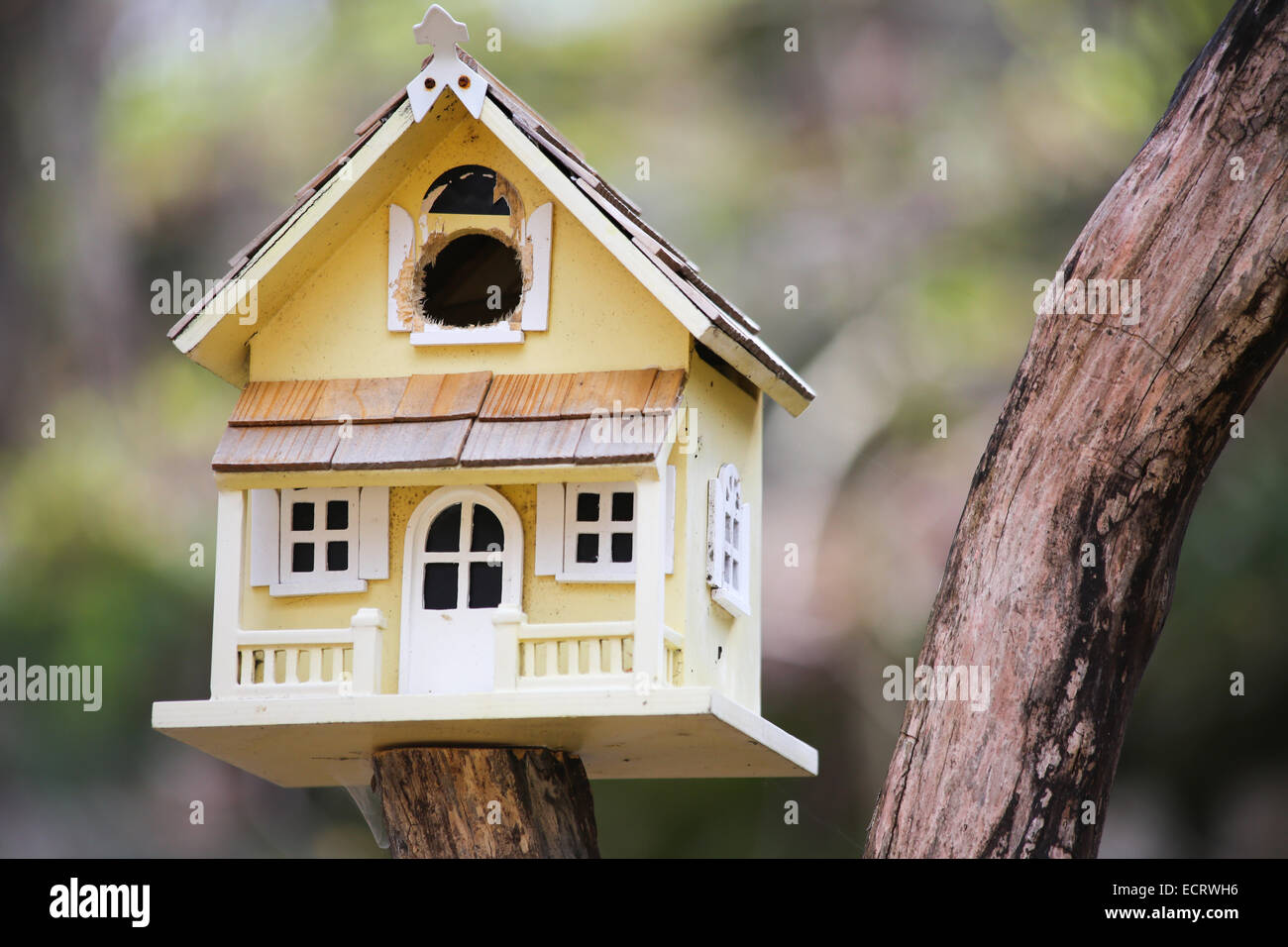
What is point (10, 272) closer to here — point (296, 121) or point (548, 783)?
point (296, 121)

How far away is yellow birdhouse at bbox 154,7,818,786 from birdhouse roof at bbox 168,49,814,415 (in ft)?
0.04

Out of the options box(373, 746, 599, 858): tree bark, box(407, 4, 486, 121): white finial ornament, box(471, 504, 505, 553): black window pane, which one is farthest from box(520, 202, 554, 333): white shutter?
box(373, 746, 599, 858): tree bark

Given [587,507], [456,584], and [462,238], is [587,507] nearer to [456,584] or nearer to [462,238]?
[456,584]

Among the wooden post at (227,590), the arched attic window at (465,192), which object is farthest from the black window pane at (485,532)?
the arched attic window at (465,192)

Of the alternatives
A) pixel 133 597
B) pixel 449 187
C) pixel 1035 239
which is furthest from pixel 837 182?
pixel 449 187

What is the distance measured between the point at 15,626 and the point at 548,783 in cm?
1032

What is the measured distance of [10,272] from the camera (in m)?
17.1

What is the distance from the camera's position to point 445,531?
7.29 m

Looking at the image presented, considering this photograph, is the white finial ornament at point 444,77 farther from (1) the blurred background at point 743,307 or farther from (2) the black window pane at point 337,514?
(1) the blurred background at point 743,307

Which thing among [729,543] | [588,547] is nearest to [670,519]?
[588,547]

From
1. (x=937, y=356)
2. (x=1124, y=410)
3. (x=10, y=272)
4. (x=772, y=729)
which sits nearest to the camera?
(x=1124, y=410)

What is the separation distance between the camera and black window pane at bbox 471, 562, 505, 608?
283 inches

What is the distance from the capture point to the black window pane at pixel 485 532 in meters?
7.24

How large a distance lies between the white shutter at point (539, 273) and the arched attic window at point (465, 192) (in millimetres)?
179
